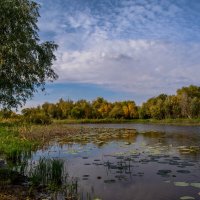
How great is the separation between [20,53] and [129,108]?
457 ft

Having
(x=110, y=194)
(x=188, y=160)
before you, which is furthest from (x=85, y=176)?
(x=188, y=160)

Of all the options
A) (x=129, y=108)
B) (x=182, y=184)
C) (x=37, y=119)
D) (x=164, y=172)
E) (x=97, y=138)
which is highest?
(x=129, y=108)

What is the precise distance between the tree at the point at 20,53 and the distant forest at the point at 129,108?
112459 mm

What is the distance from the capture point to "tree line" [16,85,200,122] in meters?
126

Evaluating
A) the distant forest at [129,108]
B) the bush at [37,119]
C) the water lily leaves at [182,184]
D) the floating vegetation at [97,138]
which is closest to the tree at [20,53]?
the water lily leaves at [182,184]

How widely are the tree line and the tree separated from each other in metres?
112

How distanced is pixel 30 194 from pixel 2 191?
1.03m

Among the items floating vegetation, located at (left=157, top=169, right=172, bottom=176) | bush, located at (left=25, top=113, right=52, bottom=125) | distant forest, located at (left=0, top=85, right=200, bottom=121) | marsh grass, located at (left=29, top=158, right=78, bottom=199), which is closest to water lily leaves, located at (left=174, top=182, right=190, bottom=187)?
floating vegetation, located at (left=157, top=169, right=172, bottom=176)

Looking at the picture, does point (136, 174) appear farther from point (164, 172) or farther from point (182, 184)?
point (182, 184)

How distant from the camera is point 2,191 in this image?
12000 mm

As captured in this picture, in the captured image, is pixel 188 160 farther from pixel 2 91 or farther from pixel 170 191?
pixel 2 91

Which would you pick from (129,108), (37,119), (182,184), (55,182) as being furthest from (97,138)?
(129,108)

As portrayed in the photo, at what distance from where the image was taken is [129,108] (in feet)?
494

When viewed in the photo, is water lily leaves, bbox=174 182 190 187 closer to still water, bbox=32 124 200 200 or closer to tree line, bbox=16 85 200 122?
still water, bbox=32 124 200 200
